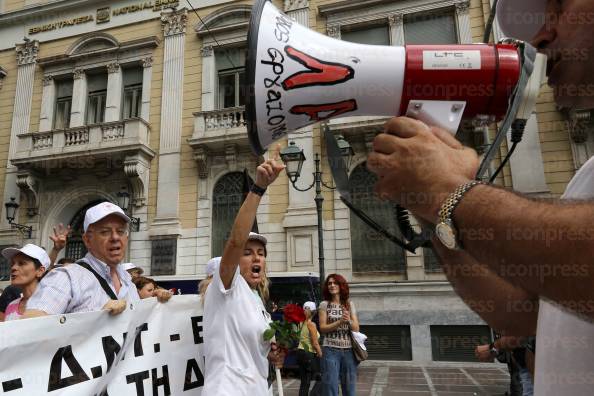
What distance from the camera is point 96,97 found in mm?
13586

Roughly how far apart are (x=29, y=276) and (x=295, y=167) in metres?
4.26

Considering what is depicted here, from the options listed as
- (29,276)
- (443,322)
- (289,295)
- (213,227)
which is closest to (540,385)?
(29,276)

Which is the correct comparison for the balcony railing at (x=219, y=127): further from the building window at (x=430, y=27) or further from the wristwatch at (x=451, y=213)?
the wristwatch at (x=451, y=213)

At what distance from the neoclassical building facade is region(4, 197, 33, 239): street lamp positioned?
160 mm

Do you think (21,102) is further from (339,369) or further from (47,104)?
(339,369)

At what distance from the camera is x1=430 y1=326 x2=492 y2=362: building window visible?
9.52 m

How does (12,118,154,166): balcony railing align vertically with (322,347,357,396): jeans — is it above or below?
above

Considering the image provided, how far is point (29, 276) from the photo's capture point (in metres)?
3.41

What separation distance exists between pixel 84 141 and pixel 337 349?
1046 cm

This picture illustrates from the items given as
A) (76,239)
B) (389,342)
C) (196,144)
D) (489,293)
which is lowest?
(389,342)

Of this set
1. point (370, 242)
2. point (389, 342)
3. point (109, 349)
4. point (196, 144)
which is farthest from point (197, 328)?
point (196, 144)

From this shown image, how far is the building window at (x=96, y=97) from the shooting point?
44.0 ft

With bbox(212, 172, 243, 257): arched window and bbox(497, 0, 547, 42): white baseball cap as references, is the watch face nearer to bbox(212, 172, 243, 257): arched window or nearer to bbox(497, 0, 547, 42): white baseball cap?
bbox(497, 0, 547, 42): white baseball cap

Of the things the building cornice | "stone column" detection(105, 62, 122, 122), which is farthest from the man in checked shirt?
"stone column" detection(105, 62, 122, 122)
